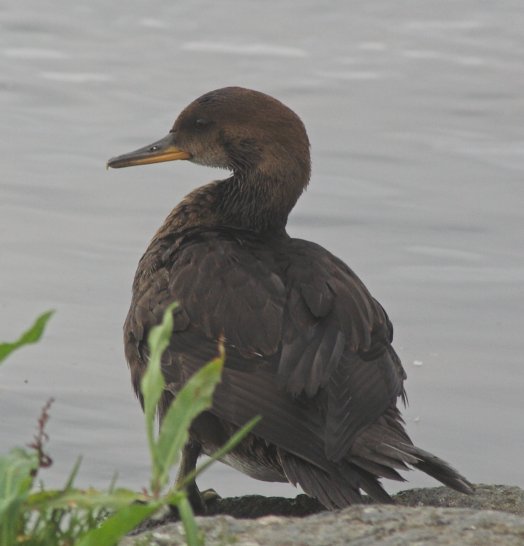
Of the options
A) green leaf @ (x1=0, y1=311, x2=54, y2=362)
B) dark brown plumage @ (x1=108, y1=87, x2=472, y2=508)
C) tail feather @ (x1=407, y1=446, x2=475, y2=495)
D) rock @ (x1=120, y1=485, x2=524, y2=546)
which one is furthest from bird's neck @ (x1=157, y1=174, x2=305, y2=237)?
green leaf @ (x1=0, y1=311, x2=54, y2=362)

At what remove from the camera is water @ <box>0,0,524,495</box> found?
7.32 m

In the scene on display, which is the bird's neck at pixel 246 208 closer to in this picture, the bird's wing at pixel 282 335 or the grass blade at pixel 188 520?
the bird's wing at pixel 282 335

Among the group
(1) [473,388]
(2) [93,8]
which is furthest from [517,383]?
(2) [93,8]

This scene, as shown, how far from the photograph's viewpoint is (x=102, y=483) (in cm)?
668

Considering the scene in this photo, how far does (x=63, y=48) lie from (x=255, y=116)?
5.02 m

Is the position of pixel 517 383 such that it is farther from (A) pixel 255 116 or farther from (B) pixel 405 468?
(B) pixel 405 468

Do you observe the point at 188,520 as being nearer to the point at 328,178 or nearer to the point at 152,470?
the point at 152,470

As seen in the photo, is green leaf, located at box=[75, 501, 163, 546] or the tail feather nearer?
green leaf, located at box=[75, 501, 163, 546]

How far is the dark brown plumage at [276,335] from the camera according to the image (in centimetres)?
532

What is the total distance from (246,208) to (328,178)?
2.95 m

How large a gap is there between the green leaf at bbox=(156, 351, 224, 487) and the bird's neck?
12.3 feet

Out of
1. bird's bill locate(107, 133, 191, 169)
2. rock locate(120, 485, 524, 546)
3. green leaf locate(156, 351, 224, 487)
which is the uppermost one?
bird's bill locate(107, 133, 191, 169)

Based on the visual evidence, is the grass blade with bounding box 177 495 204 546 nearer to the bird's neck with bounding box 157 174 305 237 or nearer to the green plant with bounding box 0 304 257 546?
the green plant with bounding box 0 304 257 546

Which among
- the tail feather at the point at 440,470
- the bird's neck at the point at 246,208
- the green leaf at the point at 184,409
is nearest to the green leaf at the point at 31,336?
the green leaf at the point at 184,409
